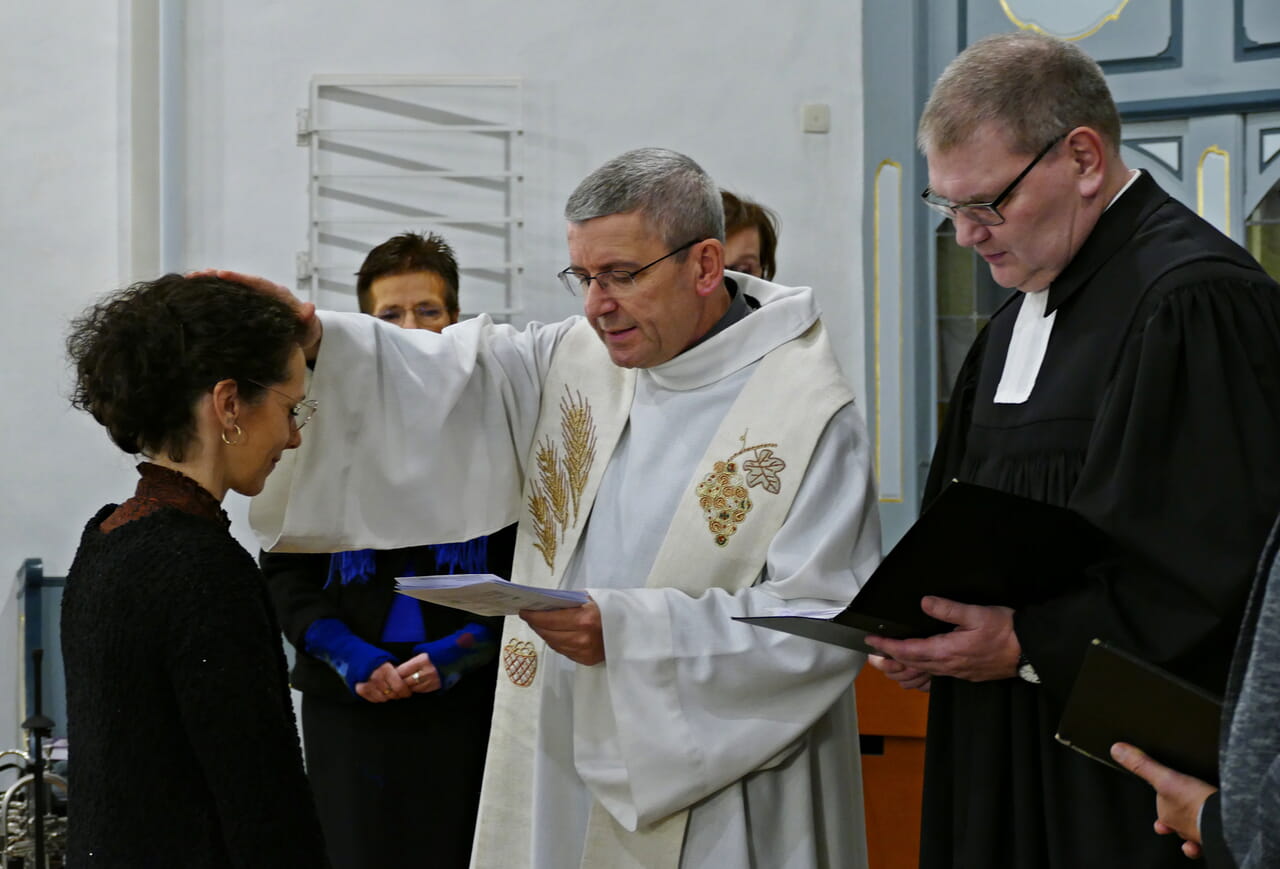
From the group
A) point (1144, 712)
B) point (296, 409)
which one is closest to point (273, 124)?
point (296, 409)

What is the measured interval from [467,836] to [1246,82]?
4097 millimetres

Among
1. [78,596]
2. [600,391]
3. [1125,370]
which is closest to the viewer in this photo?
[78,596]

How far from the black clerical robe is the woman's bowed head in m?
1.02

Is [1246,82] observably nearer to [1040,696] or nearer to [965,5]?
[965,5]

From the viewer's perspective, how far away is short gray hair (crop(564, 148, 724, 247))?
2600 millimetres

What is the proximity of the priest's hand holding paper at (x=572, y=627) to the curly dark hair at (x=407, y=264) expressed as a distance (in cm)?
148

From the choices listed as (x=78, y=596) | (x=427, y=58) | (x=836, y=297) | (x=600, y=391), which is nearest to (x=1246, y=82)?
(x=836, y=297)

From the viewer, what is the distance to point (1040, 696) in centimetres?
205

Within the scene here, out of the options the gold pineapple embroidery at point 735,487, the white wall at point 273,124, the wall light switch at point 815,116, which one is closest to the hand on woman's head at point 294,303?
the gold pineapple embroidery at point 735,487

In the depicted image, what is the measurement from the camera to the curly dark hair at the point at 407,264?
3.64m

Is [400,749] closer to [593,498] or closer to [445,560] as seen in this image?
[445,560]

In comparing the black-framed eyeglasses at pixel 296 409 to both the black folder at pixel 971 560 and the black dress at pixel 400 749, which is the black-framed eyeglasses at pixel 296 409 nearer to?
the black folder at pixel 971 560

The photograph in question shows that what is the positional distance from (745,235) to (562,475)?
1357 millimetres

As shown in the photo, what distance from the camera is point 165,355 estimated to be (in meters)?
1.85
